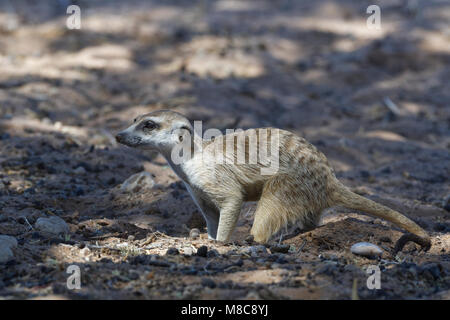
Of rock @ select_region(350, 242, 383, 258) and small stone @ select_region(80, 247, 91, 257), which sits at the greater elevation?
small stone @ select_region(80, 247, 91, 257)

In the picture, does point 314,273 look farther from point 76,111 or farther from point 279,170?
point 76,111

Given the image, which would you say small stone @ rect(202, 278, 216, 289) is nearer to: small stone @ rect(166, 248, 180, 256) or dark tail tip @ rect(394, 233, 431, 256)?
small stone @ rect(166, 248, 180, 256)

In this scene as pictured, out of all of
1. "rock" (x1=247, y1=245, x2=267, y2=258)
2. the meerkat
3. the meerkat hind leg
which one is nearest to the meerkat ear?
the meerkat

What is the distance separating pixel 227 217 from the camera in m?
4.35

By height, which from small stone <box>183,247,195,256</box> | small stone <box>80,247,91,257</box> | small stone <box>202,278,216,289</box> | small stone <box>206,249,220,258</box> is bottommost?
small stone <box>183,247,195,256</box>

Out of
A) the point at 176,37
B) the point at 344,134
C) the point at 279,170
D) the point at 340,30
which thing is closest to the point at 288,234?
the point at 279,170

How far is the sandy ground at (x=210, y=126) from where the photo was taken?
346cm

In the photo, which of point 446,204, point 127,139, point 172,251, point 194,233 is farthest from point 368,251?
point 446,204

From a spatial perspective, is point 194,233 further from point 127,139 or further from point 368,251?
point 368,251

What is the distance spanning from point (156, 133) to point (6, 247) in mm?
1414

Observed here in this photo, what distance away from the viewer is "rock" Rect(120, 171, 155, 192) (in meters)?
5.94

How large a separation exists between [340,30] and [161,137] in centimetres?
1101

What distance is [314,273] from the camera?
3430 millimetres
